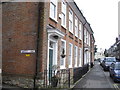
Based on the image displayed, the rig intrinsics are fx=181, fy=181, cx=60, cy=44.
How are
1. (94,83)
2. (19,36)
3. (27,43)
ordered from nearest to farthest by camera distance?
(27,43) → (19,36) → (94,83)

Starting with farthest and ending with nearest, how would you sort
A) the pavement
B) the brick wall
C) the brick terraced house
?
the pavement < the brick wall < the brick terraced house

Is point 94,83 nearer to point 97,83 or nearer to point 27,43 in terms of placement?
point 97,83

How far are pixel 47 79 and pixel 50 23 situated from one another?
3.31 m

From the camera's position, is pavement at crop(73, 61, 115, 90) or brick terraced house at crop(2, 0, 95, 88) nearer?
brick terraced house at crop(2, 0, 95, 88)

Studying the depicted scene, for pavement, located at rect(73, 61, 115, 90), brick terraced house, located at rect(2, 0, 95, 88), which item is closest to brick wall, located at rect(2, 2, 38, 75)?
brick terraced house, located at rect(2, 0, 95, 88)

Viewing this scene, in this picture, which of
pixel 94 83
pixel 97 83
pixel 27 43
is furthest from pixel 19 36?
pixel 97 83

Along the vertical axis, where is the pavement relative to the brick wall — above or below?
below

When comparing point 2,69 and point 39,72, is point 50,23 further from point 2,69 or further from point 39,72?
point 2,69

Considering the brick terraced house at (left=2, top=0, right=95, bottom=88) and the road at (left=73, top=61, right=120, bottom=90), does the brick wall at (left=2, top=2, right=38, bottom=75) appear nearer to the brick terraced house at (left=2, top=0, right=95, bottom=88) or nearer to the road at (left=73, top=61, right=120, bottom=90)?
the brick terraced house at (left=2, top=0, right=95, bottom=88)

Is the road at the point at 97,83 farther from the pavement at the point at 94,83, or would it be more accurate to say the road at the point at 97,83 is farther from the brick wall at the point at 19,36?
the brick wall at the point at 19,36

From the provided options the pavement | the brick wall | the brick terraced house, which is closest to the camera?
the brick terraced house

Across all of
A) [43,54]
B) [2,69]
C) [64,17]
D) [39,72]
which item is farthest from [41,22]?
[64,17]

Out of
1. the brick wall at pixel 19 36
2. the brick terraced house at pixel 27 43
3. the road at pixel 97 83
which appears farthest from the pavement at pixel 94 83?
the brick wall at pixel 19 36

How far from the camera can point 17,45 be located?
1014 cm
